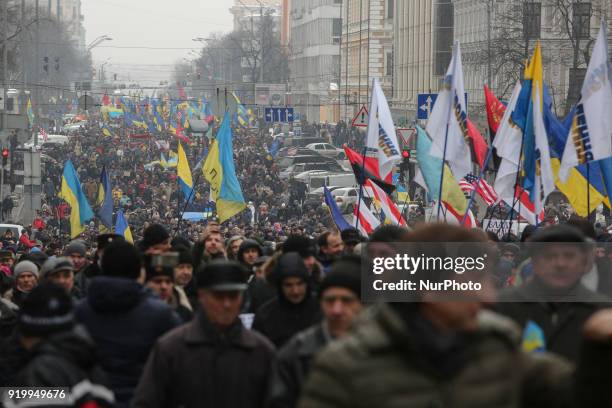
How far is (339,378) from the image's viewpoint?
404 cm

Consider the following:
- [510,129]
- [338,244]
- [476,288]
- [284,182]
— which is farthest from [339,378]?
[284,182]

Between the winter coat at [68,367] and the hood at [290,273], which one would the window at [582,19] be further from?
the winter coat at [68,367]

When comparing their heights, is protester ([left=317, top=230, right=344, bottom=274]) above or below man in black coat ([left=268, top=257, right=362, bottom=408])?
below

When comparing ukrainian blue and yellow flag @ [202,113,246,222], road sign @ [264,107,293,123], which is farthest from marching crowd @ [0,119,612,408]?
road sign @ [264,107,293,123]

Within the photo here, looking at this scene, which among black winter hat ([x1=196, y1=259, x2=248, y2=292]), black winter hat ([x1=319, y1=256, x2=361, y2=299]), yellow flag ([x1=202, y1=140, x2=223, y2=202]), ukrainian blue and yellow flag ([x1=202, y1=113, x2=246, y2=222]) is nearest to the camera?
black winter hat ([x1=319, y1=256, x2=361, y2=299])

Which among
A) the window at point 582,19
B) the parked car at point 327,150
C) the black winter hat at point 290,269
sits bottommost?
the parked car at point 327,150

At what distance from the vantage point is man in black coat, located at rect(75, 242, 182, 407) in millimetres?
6629

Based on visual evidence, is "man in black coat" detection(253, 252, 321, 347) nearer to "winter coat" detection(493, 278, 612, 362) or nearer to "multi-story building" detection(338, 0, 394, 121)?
"winter coat" detection(493, 278, 612, 362)

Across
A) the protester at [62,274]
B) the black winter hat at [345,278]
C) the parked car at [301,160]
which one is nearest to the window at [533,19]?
the parked car at [301,160]

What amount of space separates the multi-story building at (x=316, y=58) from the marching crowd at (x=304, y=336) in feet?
337

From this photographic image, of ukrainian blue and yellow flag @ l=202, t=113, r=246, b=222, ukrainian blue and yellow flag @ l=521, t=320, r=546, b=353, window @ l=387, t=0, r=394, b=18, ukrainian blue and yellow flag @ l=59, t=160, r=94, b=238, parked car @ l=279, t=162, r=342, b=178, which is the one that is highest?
window @ l=387, t=0, r=394, b=18

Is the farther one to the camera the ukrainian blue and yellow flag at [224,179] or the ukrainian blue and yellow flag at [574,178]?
the ukrainian blue and yellow flag at [224,179]

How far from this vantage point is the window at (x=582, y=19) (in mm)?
50875

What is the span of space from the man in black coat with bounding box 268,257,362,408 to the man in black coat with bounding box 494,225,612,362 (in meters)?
0.60
